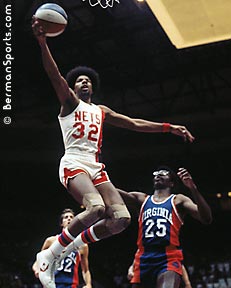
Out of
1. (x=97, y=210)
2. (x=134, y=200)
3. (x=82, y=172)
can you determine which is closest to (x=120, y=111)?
(x=134, y=200)

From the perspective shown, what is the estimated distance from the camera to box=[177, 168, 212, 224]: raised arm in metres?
5.72

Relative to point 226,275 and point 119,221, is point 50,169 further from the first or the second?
point 119,221

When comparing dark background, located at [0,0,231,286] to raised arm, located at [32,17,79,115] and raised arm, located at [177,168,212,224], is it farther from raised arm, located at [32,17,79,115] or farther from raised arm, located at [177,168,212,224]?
raised arm, located at [32,17,79,115]

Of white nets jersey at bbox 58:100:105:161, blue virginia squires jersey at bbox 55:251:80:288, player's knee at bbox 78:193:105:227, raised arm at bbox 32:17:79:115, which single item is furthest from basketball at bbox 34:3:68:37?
blue virginia squires jersey at bbox 55:251:80:288

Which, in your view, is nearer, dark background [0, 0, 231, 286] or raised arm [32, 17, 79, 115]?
raised arm [32, 17, 79, 115]

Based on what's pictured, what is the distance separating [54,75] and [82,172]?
93cm

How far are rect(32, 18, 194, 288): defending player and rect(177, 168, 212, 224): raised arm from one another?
1.30ft

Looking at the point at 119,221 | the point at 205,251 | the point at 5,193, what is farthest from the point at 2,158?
the point at 119,221

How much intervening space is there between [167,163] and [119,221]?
45.5 ft

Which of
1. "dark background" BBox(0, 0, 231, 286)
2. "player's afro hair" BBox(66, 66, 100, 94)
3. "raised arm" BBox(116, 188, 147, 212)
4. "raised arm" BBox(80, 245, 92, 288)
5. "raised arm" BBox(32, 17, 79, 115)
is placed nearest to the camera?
"raised arm" BBox(32, 17, 79, 115)

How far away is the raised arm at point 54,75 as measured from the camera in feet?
16.4

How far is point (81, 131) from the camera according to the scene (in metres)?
5.36

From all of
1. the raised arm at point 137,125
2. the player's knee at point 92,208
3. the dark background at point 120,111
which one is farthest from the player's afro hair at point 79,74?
the dark background at point 120,111

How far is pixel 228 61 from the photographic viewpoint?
15102 mm
